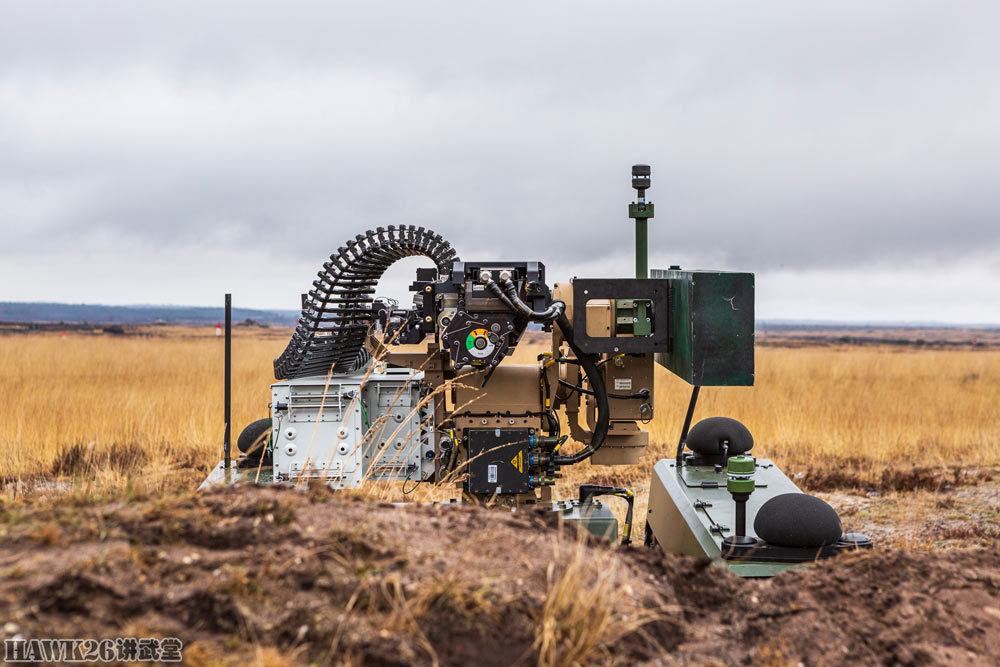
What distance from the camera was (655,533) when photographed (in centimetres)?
623

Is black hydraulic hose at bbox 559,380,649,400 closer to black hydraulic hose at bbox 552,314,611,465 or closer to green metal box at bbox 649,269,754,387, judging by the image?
black hydraulic hose at bbox 552,314,611,465

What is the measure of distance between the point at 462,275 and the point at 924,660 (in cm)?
327

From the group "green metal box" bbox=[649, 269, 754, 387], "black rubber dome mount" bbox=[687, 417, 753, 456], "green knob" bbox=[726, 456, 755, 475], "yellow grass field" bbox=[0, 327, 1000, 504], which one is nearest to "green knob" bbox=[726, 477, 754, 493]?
"green knob" bbox=[726, 456, 755, 475]

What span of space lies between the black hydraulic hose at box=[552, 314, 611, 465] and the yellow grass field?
11.1 ft

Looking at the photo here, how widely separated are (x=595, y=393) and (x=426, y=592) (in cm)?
295

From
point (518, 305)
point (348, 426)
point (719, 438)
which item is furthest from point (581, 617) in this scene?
point (719, 438)

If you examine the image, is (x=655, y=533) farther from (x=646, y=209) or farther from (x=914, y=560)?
(x=914, y=560)

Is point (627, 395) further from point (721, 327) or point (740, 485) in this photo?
point (740, 485)

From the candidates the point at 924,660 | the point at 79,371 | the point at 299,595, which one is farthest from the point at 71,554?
the point at 79,371

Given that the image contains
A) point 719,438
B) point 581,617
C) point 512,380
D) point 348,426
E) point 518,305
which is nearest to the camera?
point 581,617

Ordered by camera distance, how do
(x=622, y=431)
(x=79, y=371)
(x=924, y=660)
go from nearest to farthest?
(x=924, y=660) → (x=622, y=431) → (x=79, y=371)

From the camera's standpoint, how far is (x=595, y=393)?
5.47m

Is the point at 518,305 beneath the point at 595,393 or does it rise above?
above

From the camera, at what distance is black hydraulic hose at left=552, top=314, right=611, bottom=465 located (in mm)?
5312
